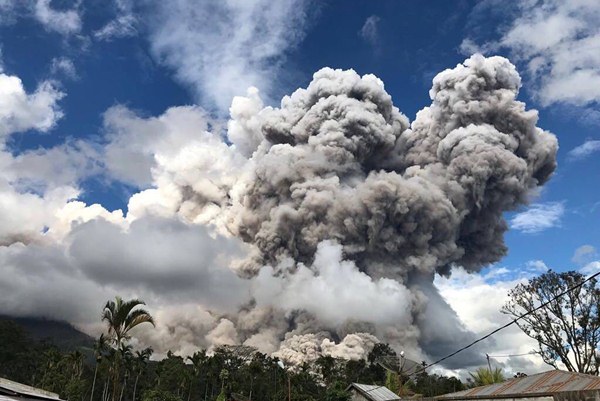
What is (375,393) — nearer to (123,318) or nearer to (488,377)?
(488,377)

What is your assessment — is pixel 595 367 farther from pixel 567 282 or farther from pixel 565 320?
pixel 567 282

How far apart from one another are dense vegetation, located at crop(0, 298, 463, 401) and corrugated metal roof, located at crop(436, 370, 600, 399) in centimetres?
3938

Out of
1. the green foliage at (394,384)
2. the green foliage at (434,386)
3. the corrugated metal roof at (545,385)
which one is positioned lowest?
the corrugated metal roof at (545,385)

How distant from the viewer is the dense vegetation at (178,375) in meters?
71.0

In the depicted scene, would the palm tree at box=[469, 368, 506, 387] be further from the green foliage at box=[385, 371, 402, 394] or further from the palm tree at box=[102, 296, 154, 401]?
the palm tree at box=[102, 296, 154, 401]

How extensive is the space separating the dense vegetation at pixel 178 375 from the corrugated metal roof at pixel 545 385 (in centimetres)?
3938

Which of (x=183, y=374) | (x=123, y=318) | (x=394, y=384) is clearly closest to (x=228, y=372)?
(x=183, y=374)

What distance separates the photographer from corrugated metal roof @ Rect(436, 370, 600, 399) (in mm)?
19531

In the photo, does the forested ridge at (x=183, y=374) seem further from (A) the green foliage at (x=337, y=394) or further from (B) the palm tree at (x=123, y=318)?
(B) the palm tree at (x=123, y=318)

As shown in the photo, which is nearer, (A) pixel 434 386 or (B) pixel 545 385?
(B) pixel 545 385

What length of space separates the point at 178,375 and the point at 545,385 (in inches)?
2861

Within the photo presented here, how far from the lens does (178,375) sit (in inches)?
3280

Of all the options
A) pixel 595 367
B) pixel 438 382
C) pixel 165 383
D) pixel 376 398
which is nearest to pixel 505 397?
pixel 376 398

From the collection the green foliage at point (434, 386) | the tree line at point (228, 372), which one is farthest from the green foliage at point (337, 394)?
the green foliage at point (434, 386)
